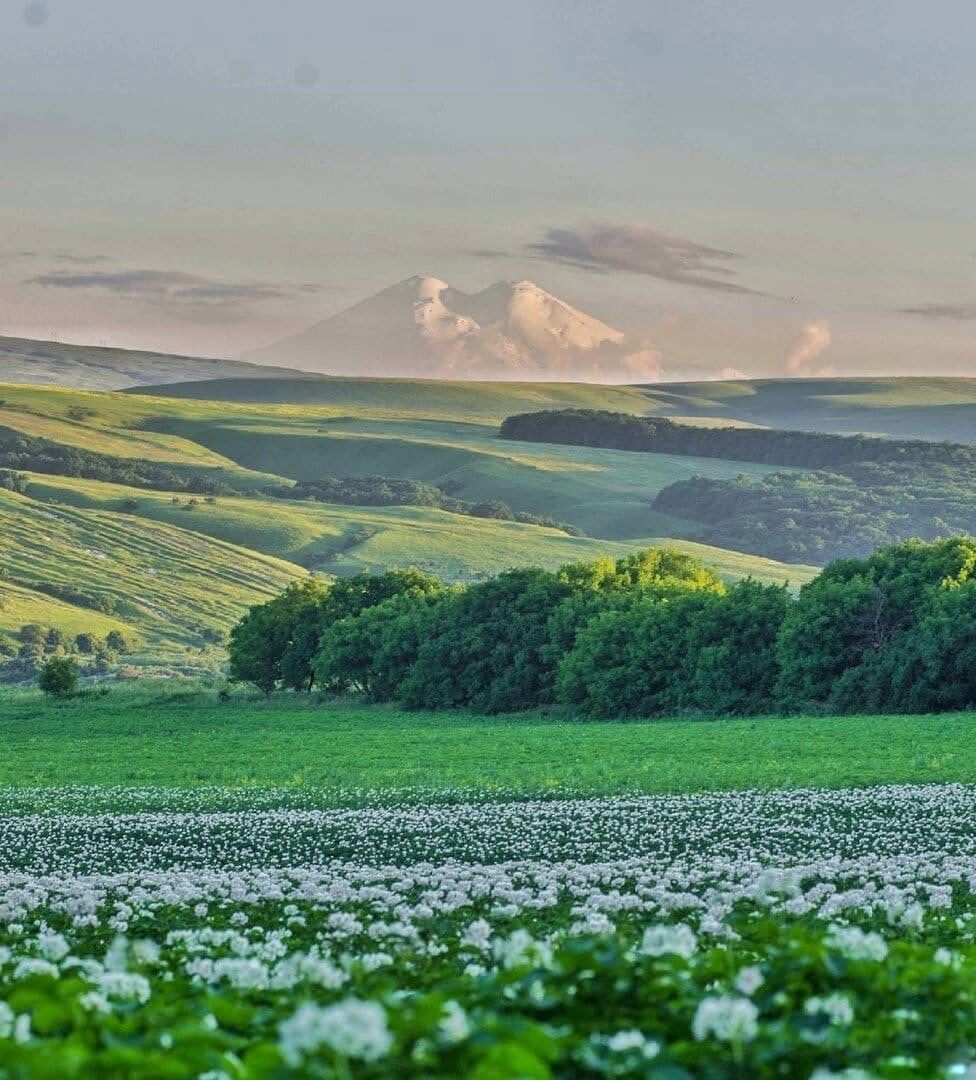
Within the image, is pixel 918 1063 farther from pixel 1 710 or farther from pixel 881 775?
pixel 1 710

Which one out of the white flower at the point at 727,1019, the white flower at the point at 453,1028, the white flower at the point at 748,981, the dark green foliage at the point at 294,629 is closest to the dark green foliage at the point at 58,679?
the dark green foliage at the point at 294,629

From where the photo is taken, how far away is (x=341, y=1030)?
6539 millimetres

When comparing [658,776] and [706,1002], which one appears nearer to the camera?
[706,1002]

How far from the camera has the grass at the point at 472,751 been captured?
152 ft

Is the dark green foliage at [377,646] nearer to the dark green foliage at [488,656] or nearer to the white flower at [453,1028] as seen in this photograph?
the dark green foliage at [488,656]

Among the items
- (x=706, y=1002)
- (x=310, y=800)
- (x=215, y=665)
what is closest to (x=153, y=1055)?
(x=706, y=1002)

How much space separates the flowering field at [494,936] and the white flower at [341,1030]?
13mm

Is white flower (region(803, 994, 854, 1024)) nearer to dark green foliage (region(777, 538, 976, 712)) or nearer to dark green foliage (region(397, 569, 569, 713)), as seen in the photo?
dark green foliage (region(777, 538, 976, 712))

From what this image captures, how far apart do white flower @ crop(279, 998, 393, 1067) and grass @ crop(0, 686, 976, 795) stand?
35.8m

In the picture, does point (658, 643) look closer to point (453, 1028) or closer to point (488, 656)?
point (488, 656)

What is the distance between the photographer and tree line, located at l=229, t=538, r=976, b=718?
80875 millimetres

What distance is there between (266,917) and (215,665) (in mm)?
176721

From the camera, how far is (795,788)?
132ft

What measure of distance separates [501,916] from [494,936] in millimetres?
726
